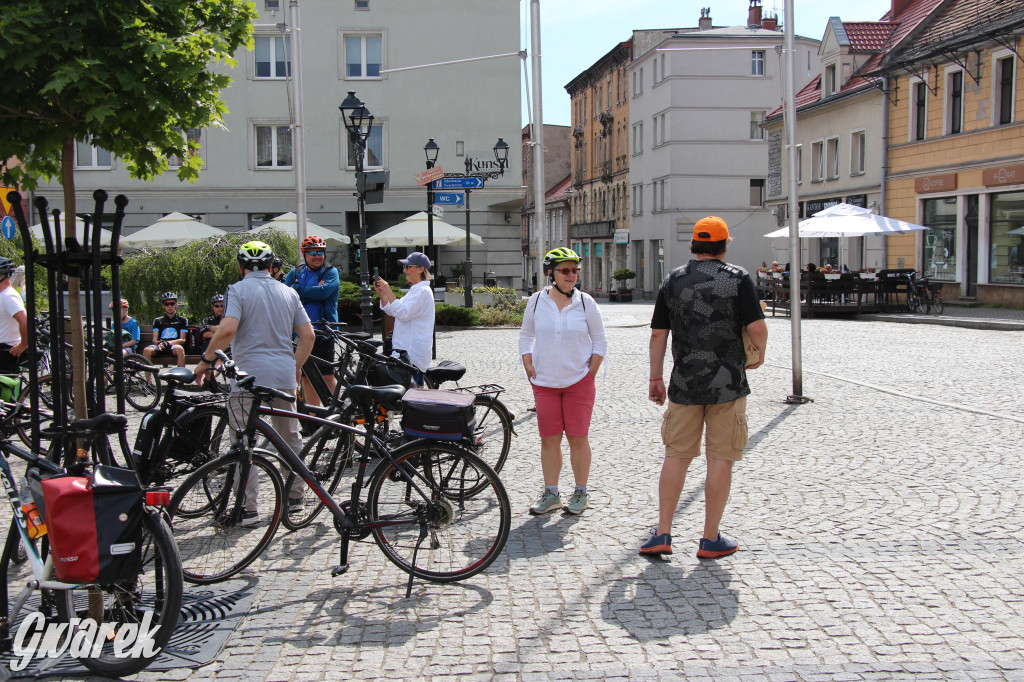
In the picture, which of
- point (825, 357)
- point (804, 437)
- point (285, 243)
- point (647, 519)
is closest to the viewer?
point (647, 519)

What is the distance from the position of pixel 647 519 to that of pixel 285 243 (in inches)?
679

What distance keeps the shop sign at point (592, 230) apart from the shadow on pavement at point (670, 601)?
63965mm

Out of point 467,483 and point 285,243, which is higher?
point 285,243

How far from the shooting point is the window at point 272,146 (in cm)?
3494

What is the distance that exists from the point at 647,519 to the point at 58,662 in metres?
3.60

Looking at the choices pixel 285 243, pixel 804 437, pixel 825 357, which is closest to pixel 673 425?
pixel 804 437

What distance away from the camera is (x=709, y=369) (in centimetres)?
553

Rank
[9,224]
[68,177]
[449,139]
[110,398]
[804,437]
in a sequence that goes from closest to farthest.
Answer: [68,177] < [804,437] < [110,398] < [9,224] < [449,139]

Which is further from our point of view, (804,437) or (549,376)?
(804,437)

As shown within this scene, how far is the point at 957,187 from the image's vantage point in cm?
2938

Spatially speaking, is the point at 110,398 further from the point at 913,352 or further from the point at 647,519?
the point at 913,352

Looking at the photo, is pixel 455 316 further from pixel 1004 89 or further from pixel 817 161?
pixel 817 161

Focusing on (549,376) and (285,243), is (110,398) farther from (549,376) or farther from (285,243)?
(285,243)

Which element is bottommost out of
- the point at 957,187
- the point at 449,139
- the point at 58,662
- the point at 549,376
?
the point at 58,662
